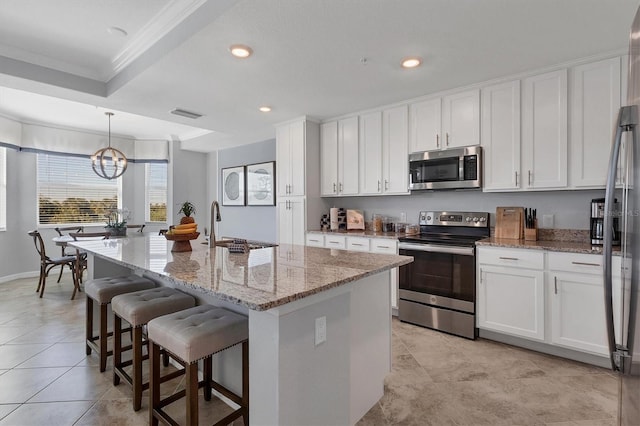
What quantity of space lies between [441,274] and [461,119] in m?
1.60

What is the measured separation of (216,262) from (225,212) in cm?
493

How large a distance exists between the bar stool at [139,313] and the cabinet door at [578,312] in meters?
2.78

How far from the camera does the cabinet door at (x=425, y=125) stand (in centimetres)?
340

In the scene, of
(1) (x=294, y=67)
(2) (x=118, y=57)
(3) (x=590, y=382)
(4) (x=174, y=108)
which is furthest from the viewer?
(4) (x=174, y=108)

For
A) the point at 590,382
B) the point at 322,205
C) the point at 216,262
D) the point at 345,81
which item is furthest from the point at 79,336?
the point at 590,382

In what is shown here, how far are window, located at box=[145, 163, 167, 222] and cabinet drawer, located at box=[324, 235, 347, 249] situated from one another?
4384mm

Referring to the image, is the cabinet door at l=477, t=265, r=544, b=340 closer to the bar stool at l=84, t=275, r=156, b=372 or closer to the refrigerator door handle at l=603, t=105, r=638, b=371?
the refrigerator door handle at l=603, t=105, r=638, b=371

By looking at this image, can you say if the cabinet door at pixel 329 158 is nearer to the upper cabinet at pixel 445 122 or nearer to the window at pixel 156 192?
the upper cabinet at pixel 445 122

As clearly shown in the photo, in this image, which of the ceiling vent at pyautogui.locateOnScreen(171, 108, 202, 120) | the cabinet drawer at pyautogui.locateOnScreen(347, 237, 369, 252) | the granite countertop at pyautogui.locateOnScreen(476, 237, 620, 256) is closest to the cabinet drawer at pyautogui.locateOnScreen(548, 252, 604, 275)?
the granite countertop at pyautogui.locateOnScreen(476, 237, 620, 256)

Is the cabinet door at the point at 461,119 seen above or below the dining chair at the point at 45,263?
above

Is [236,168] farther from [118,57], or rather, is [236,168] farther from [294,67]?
[294,67]

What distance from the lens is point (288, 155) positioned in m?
4.46

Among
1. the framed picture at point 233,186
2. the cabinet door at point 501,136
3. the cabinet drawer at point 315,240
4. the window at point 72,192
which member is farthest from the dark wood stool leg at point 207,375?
the window at point 72,192

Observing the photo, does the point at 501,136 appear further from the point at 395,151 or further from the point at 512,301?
the point at 512,301
